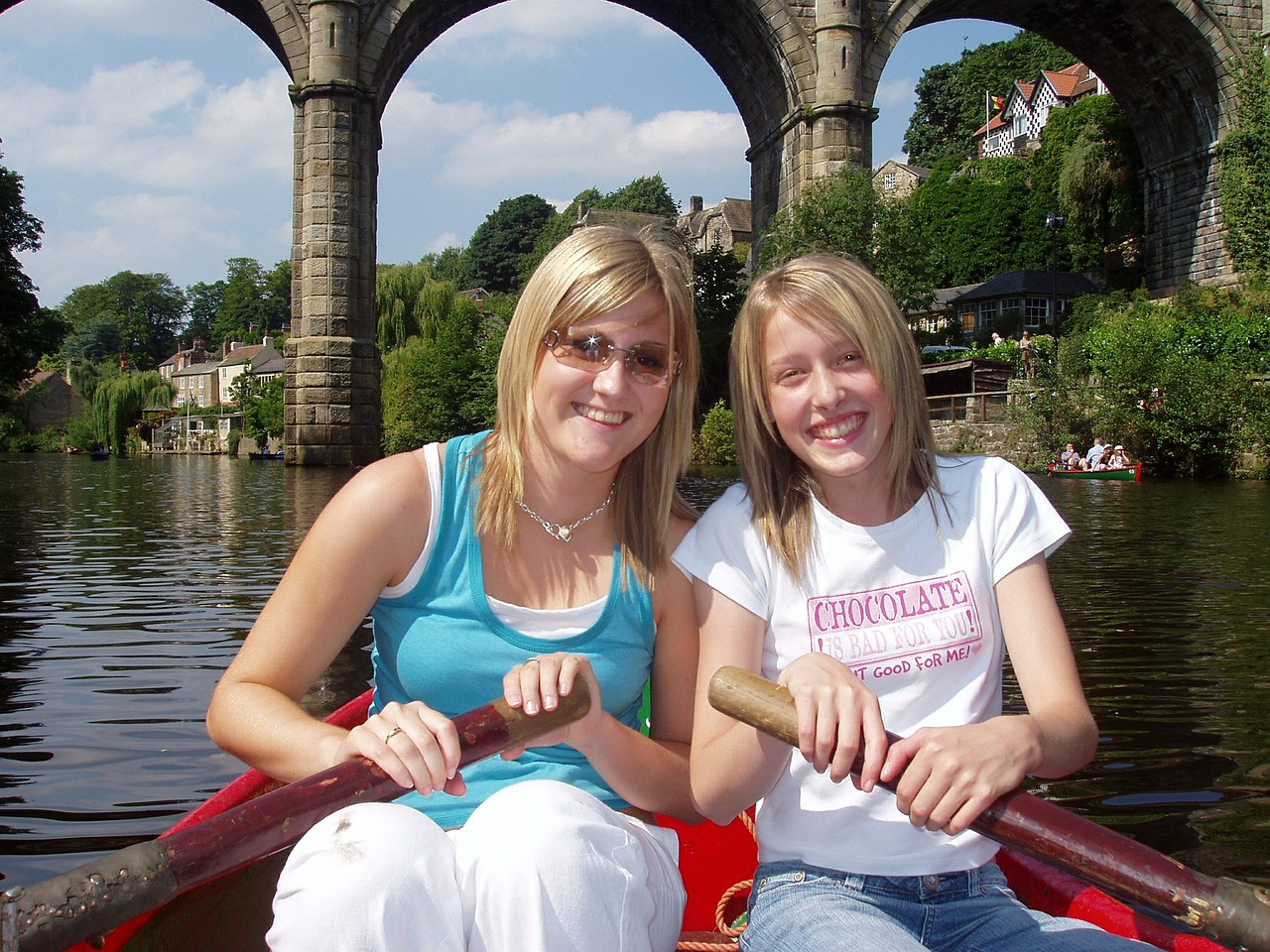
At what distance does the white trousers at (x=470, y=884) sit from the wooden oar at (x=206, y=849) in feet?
0.14

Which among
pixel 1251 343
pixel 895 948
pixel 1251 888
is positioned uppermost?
pixel 1251 343

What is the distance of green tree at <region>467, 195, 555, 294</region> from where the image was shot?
80.4 m

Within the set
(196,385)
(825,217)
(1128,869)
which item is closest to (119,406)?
(196,385)

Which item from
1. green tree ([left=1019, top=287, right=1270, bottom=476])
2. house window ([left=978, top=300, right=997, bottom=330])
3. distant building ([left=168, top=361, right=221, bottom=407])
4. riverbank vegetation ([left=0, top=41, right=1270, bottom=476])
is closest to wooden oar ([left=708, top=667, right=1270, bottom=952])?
riverbank vegetation ([left=0, top=41, right=1270, bottom=476])

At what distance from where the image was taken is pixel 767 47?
20.4 metres

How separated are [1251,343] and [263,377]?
62.6 meters

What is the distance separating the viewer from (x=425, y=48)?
2170 centimetres

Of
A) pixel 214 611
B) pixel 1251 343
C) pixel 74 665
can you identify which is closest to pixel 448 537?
pixel 74 665

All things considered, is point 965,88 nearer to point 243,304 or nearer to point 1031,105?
point 1031,105

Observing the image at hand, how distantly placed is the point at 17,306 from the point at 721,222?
1753 inches

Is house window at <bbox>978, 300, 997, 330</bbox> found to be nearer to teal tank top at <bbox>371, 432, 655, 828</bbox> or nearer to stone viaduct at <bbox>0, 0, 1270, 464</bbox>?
stone viaduct at <bbox>0, 0, 1270, 464</bbox>

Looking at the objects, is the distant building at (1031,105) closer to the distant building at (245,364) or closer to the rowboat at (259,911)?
the distant building at (245,364)

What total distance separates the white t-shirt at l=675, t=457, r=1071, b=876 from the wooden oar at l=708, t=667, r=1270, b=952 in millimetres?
318

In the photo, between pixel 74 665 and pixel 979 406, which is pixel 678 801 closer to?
pixel 74 665
